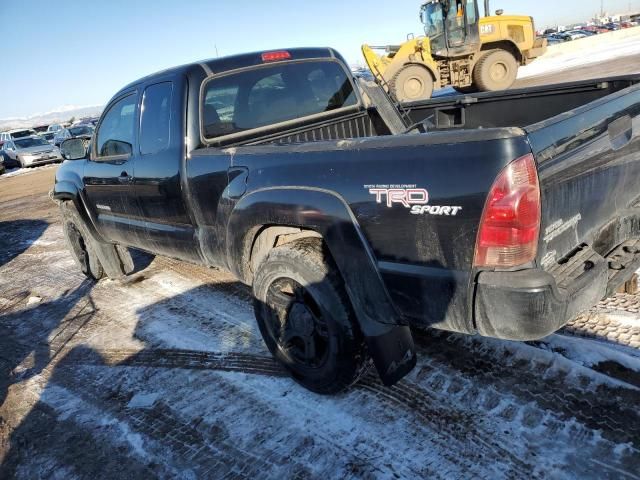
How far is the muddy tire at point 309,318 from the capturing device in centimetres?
263

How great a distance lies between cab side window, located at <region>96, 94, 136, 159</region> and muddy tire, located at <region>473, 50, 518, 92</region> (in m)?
13.5

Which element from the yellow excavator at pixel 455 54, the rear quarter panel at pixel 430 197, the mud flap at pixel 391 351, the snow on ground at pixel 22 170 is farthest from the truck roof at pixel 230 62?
the snow on ground at pixel 22 170

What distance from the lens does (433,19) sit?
581 inches

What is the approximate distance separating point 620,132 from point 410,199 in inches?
47.6

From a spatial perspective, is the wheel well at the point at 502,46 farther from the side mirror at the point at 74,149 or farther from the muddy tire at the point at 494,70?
the side mirror at the point at 74,149

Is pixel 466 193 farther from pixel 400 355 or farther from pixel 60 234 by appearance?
pixel 60 234

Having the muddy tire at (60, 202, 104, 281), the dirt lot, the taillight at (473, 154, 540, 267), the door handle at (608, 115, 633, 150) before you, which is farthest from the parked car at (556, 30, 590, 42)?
the taillight at (473, 154, 540, 267)

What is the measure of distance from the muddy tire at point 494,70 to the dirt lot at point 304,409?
44.6 ft

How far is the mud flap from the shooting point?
2520 mm

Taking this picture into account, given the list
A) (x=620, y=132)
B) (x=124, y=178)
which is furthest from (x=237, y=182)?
(x=620, y=132)

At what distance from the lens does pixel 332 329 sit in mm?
2648

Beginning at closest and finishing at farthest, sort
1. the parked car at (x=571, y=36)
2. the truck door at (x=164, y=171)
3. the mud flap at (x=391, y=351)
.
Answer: the mud flap at (x=391, y=351)
the truck door at (x=164, y=171)
the parked car at (x=571, y=36)

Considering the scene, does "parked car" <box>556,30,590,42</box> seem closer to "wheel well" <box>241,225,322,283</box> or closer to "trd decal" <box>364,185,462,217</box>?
"wheel well" <box>241,225,322,283</box>

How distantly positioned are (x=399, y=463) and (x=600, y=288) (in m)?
1.26
